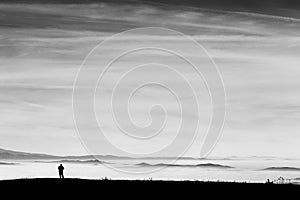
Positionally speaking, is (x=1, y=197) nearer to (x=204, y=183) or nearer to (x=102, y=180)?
(x=102, y=180)

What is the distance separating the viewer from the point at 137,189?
50.3 m

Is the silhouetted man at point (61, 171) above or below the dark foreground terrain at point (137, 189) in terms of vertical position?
above

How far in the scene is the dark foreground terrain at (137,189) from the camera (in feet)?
156

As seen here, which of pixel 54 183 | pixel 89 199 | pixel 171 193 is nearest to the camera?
pixel 89 199

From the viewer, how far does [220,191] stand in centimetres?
4969

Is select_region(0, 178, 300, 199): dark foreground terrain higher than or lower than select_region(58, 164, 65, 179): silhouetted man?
Answer: lower

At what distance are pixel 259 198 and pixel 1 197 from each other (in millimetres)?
18040

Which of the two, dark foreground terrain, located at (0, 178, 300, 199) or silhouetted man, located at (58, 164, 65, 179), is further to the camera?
silhouetted man, located at (58, 164, 65, 179)

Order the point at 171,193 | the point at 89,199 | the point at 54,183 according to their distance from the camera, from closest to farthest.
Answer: the point at 89,199, the point at 171,193, the point at 54,183

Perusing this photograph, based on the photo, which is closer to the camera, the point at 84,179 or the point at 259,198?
the point at 259,198

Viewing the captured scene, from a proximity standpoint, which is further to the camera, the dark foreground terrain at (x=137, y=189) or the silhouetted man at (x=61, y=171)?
the silhouetted man at (x=61, y=171)

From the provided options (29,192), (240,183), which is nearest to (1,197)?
(29,192)

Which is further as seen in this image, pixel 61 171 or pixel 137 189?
pixel 61 171

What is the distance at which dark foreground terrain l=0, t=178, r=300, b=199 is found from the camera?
1874 inches
